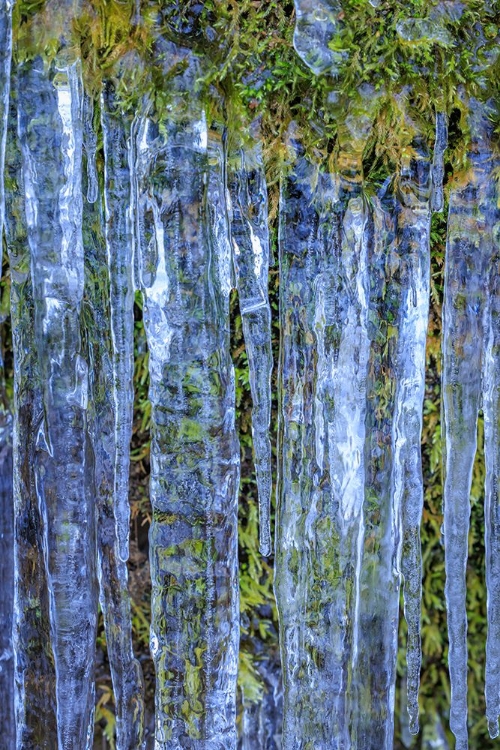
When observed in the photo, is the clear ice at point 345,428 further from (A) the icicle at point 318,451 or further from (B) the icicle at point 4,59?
(B) the icicle at point 4,59

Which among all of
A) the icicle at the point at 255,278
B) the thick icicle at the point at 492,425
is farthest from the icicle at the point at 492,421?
the icicle at the point at 255,278

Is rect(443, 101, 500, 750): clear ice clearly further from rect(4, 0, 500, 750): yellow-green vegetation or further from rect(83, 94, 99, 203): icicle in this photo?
rect(83, 94, 99, 203): icicle

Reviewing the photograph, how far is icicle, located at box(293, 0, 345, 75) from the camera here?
4.11 ft

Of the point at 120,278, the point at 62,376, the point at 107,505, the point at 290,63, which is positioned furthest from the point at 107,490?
the point at 290,63

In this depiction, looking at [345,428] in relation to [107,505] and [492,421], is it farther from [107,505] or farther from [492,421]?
[107,505]

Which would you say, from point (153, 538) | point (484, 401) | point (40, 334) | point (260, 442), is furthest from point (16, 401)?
point (484, 401)

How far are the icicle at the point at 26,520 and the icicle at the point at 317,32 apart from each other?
2.02 ft

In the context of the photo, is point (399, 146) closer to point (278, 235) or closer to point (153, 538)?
point (278, 235)

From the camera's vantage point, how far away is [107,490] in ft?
4.75

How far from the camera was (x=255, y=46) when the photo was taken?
1.31 m

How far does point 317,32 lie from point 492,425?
921mm

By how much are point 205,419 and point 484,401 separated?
64cm

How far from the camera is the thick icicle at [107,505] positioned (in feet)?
4.55

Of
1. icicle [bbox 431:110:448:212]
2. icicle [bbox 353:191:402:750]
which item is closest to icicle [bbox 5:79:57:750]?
icicle [bbox 353:191:402:750]
